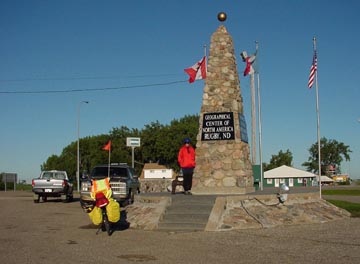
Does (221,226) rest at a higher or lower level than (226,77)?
lower

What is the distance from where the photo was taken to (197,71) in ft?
65.9

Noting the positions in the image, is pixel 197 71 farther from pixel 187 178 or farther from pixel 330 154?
pixel 330 154

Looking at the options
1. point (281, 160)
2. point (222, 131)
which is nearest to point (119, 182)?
point (222, 131)

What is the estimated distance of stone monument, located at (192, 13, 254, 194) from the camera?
17.6 meters

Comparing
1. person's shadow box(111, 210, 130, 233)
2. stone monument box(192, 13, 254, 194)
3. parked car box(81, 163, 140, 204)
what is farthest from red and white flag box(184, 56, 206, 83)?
person's shadow box(111, 210, 130, 233)

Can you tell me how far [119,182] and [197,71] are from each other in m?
5.71

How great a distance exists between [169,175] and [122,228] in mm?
61233

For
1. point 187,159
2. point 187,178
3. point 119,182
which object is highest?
point 187,159

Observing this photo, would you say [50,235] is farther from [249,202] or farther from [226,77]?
[226,77]

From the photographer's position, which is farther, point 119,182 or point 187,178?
point 119,182

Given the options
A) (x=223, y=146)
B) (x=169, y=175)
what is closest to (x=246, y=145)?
(x=223, y=146)

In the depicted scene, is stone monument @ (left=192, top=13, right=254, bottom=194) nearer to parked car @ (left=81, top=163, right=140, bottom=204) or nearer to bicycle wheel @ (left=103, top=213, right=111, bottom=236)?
parked car @ (left=81, top=163, right=140, bottom=204)

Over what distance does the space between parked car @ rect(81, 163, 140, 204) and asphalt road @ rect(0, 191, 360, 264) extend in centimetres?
649

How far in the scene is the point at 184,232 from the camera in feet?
42.7
